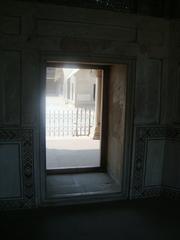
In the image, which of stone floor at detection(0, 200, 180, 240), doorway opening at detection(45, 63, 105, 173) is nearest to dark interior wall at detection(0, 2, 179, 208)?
stone floor at detection(0, 200, 180, 240)

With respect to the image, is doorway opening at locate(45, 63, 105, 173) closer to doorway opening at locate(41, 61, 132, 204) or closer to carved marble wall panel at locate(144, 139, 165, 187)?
doorway opening at locate(41, 61, 132, 204)

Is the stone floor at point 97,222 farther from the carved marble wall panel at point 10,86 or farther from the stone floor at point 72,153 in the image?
the stone floor at point 72,153

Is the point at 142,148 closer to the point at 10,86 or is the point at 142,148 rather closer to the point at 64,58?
the point at 64,58

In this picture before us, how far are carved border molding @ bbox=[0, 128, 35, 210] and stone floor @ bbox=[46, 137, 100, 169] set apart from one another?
1.27 m

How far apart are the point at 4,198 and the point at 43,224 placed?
56 centimetres

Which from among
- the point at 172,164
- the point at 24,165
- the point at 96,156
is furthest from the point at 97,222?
the point at 96,156

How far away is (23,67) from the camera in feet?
8.41

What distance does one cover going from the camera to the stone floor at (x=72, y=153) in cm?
432

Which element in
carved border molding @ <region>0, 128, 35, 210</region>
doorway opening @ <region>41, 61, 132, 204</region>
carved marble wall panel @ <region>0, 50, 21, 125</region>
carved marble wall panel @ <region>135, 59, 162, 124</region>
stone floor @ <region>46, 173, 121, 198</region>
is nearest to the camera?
carved marble wall panel @ <region>0, 50, 21, 125</region>

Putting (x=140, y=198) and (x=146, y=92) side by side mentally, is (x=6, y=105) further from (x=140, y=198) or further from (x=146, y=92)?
(x=140, y=198)

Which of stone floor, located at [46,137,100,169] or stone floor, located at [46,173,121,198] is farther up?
stone floor, located at [46,137,100,169]

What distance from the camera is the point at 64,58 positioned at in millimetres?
2662

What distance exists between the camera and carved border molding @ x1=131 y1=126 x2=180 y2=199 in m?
3.03

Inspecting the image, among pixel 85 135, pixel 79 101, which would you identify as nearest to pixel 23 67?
pixel 85 135
